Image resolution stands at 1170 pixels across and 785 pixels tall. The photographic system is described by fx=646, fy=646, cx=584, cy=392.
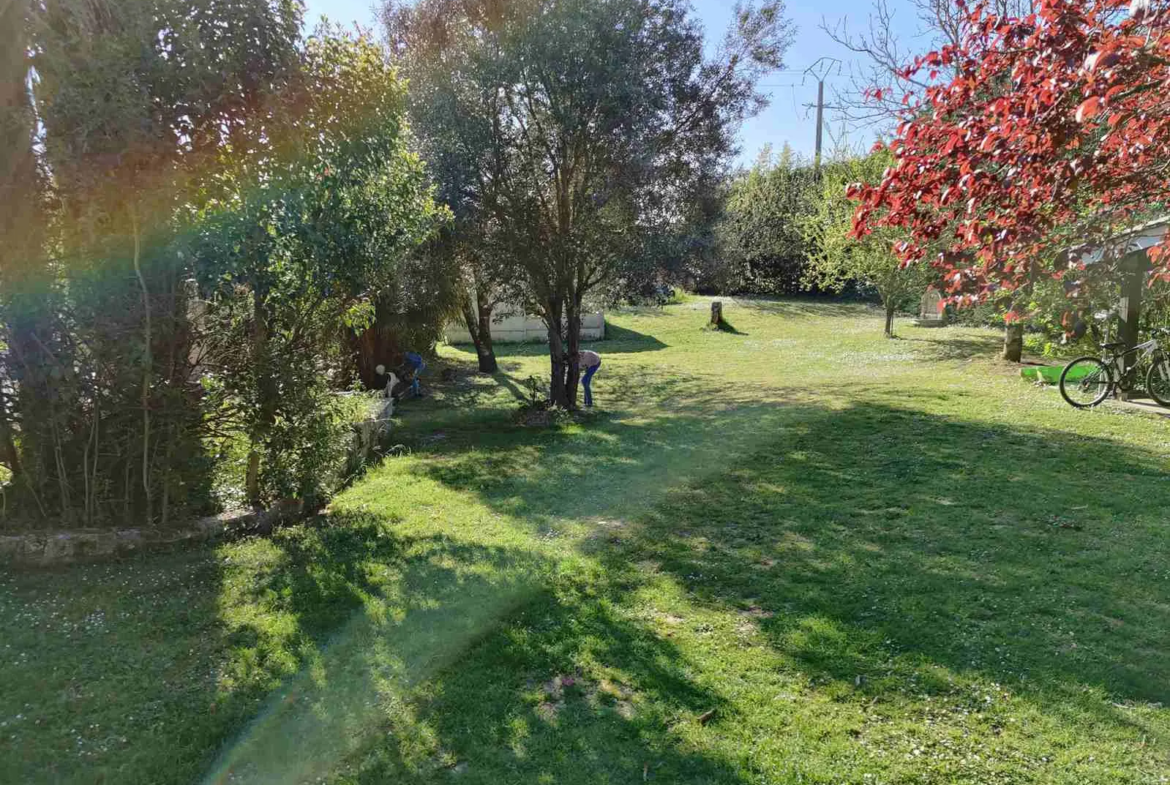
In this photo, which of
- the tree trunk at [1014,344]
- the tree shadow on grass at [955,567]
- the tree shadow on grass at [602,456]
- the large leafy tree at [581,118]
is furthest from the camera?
the tree trunk at [1014,344]

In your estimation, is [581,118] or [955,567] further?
[581,118]

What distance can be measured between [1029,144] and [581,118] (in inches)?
316

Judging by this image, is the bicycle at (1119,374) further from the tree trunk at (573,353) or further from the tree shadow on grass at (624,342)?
the tree shadow on grass at (624,342)

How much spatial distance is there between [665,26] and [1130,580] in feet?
29.1

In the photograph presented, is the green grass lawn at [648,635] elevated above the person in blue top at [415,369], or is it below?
below

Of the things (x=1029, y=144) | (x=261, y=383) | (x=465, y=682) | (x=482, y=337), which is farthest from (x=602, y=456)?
(x=482, y=337)

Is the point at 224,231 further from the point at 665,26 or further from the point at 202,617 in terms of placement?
the point at 665,26

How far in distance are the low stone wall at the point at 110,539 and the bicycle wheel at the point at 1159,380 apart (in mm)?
11396

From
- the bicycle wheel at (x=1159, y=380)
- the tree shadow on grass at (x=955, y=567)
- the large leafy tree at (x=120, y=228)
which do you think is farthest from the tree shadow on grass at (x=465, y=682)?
the bicycle wheel at (x=1159, y=380)

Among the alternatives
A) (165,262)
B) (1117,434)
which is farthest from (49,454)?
(1117,434)

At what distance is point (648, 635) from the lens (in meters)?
3.68

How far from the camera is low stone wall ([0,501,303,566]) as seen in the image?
14.4 feet

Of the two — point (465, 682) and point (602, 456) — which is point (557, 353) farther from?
point (465, 682)

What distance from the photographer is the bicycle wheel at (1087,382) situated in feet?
31.2
